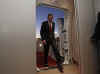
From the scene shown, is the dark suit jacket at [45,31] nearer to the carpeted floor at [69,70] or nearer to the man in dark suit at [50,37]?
the man in dark suit at [50,37]

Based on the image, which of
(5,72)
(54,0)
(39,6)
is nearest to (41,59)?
(5,72)

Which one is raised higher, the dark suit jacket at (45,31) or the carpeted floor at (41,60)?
the dark suit jacket at (45,31)

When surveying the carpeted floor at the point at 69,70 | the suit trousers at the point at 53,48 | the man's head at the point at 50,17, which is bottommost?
the carpeted floor at the point at 69,70

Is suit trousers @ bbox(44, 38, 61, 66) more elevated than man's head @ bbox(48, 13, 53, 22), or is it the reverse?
man's head @ bbox(48, 13, 53, 22)

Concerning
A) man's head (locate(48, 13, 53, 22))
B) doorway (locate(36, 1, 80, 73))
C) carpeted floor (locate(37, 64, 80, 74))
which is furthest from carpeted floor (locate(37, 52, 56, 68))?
man's head (locate(48, 13, 53, 22))

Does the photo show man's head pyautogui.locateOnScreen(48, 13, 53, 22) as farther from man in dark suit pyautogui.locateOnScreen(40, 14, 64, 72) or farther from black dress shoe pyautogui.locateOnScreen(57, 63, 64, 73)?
black dress shoe pyautogui.locateOnScreen(57, 63, 64, 73)

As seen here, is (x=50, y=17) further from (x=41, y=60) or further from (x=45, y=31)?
(x=41, y=60)

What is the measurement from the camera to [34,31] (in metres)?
1.40

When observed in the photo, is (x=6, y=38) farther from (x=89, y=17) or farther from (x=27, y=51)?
(x=89, y=17)

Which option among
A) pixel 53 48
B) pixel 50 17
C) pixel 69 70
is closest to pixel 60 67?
pixel 69 70

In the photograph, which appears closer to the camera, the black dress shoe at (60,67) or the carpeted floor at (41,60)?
the carpeted floor at (41,60)

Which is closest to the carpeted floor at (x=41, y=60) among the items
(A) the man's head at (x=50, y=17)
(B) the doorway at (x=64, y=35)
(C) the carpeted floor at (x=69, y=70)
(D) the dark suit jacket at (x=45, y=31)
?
(B) the doorway at (x=64, y=35)

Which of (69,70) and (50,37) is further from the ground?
(50,37)

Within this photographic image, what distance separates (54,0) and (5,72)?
4.20 ft
